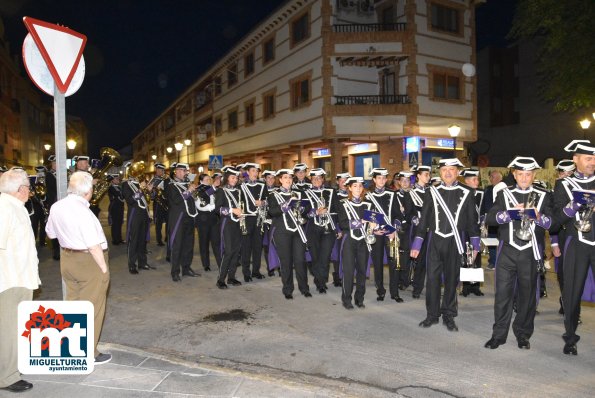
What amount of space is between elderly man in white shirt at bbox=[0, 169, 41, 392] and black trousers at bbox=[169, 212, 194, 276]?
5108 mm

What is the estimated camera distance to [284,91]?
25406 mm

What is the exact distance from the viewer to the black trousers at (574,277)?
17.7 ft

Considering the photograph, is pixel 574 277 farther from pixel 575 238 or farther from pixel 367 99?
pixel 367 99

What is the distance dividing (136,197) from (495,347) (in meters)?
8.07

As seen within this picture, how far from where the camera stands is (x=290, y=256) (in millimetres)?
8055

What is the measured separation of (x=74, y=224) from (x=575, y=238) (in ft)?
18.3

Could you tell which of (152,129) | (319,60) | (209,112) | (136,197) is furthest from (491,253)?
(152,129)

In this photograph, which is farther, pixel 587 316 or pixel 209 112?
pixel 209 112

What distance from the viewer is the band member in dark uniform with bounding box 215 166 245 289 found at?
28.6 feet

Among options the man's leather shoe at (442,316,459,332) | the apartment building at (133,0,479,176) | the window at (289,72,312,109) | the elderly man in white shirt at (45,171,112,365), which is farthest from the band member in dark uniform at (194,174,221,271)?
the window at (289,72,312,109)

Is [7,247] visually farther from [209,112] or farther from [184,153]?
[184,153]

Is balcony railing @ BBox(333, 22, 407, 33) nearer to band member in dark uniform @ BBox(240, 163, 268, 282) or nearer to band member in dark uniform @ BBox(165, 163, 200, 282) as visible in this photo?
band member in dark uniform @ BBox(165, 163, 200, 282)

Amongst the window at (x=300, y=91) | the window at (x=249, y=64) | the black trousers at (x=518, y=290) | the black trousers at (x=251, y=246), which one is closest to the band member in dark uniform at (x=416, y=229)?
the black trousers at (x=518, y=290)

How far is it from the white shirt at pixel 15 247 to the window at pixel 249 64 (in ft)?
87.9
